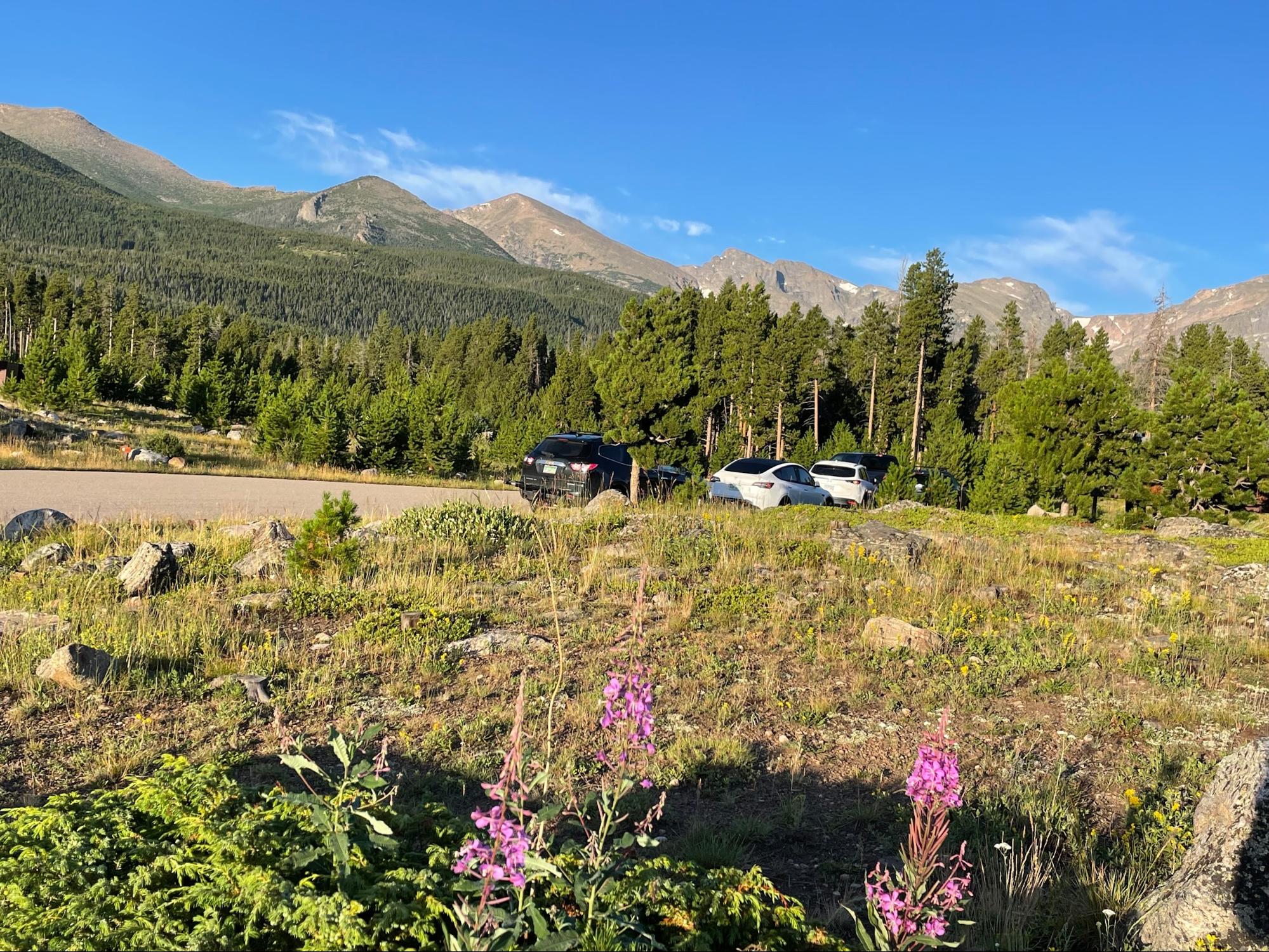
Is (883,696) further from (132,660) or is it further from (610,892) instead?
(132,660)

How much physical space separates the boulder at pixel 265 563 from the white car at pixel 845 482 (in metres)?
14.9

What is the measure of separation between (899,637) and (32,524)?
10.6 m

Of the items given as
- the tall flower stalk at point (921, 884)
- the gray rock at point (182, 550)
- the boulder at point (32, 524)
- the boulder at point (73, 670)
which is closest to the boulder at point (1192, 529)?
the tall flower stalk at point (921, 884)

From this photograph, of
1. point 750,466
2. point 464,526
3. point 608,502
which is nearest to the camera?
point 464,526

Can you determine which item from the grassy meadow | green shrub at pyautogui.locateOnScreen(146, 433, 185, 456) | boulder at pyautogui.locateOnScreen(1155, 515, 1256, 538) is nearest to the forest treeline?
boulder at pyautogui.locateOnScreen(1155, 515, 1256, 538)

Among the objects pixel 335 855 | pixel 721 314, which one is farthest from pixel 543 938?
pixel 721 314

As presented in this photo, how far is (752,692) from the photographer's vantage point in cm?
548

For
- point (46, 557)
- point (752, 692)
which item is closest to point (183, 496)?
point (46, 557)

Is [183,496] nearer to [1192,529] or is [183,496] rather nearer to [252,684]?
[252,684]

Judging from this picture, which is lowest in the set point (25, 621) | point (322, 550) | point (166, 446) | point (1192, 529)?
point (25, 621)

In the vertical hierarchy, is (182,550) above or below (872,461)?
below

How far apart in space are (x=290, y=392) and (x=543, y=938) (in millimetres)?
37425

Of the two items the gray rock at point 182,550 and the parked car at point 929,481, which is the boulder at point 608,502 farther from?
the parked car at point 929,481

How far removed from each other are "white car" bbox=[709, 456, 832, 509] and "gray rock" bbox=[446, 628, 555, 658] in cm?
1119
